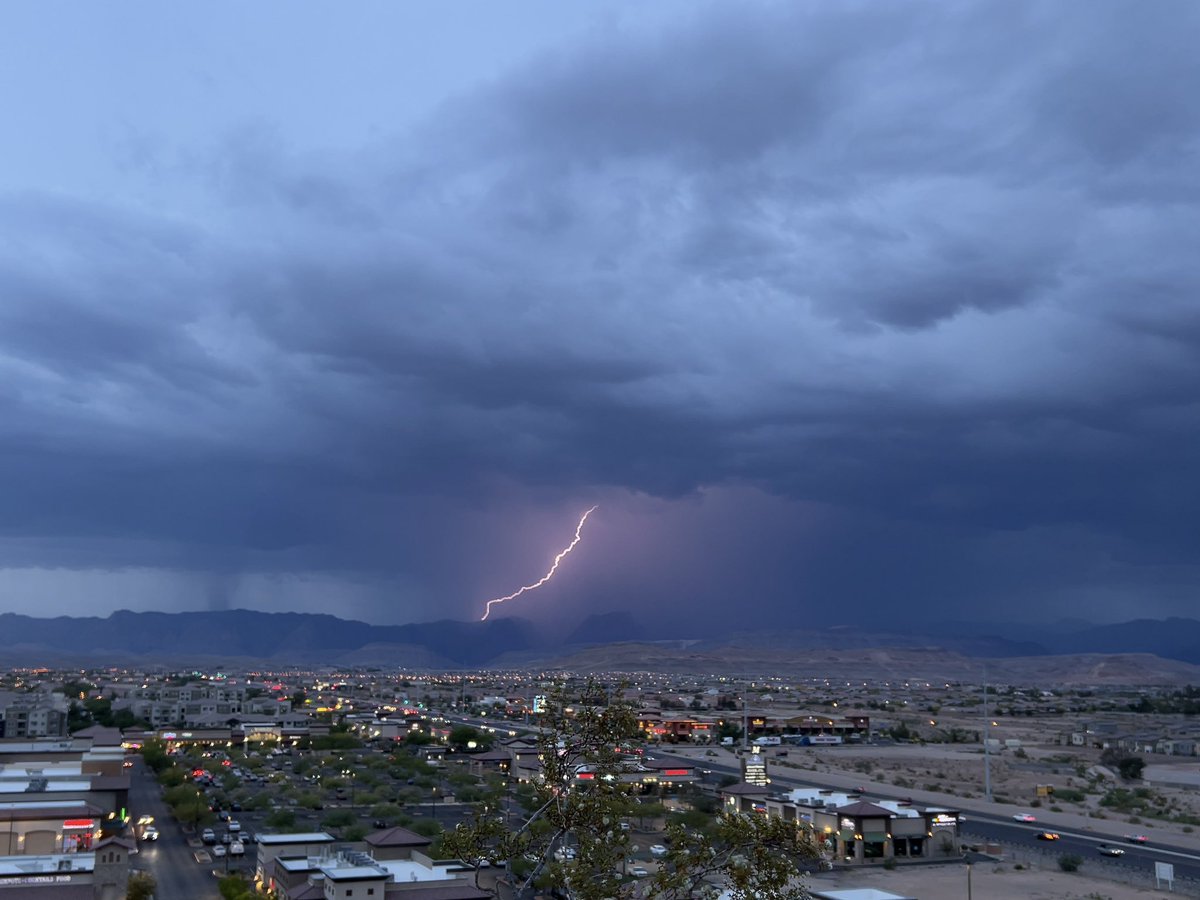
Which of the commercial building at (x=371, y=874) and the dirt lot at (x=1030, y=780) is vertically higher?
the commercial building at (x=371, y=874)

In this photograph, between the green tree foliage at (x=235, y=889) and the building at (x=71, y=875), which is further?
the green tree foliage at (x=235, y=889)

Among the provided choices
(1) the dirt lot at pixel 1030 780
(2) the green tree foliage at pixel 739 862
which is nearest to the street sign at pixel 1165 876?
(1) the dirt lot at pixel 1030 780

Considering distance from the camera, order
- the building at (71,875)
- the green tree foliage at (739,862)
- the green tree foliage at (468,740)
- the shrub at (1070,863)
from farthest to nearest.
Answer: the green tree foliage at (468,740) → the shrub at (1070,863) → the building at (71,875) → the green tree foliage at (739,862)

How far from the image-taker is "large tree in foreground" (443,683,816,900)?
33.2 ft

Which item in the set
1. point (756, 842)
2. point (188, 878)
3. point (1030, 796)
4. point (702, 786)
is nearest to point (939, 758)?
point (1030, 796)

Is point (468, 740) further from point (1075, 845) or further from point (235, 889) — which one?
point (235, 889)

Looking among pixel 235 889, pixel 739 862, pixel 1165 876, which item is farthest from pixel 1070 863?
pixel 739 862

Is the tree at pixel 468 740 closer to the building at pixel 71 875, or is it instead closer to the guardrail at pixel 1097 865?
the guardrail at pixel 1097 865

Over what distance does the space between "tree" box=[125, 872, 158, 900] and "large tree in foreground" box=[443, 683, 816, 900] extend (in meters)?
31.3

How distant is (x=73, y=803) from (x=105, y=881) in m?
12.9

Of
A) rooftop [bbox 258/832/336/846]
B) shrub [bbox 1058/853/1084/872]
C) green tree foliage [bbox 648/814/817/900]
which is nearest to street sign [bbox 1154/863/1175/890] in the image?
shrub [bbox 1058/853/1084/872]

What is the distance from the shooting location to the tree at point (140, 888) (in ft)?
121

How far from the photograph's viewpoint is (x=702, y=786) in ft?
237

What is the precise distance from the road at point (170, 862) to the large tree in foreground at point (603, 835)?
111 feet
